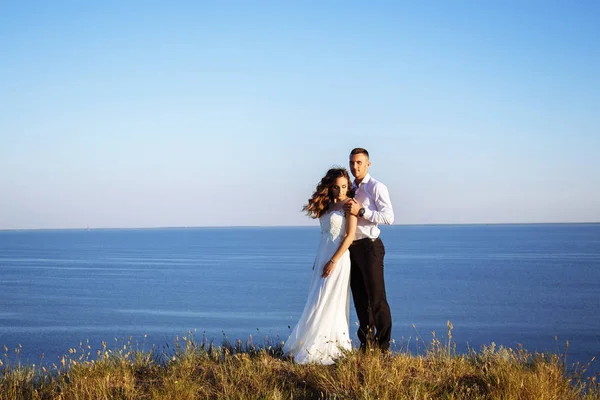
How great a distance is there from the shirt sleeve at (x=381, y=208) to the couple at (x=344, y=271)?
1 centimetres

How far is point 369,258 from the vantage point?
291 inches

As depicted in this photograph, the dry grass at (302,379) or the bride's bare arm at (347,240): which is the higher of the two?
the bride's bare arm at (347,240)

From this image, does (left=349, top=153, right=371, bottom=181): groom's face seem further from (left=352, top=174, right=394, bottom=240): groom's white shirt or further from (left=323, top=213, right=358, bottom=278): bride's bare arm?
(left=323, top=213, right=358, bottom=278): bride's bare arm

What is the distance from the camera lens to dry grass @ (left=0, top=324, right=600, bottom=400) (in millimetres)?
6090

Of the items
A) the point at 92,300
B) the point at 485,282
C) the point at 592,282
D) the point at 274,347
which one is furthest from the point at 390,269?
the point at 274,347

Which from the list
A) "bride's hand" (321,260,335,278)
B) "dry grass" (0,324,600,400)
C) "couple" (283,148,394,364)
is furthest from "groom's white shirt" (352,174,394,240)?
"dry grass" (0,324,600,400)

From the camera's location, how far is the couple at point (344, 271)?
24.2ft

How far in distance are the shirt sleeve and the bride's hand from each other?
0.68 m

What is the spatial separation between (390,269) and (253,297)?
1001 inches

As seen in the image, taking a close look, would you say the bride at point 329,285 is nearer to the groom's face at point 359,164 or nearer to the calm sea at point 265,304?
the groom's face at point 359,164

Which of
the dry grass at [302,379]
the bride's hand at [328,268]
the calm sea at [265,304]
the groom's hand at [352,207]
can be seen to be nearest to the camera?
the dry grass at [302,379]

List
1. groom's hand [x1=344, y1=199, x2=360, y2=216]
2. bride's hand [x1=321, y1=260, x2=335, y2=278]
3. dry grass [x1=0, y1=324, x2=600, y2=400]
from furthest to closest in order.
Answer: bride's hand [x1=321, y1=260, x2=335, y2=278]
groom's hand [x1=344, y1=199, x2=360, y2=216]
dry grass [x1=0, y1=324, x2=600, y2=400]

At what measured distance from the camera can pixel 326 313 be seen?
24.8ft

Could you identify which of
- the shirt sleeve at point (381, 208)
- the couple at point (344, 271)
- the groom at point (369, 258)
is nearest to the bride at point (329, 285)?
the couple at point (344, 271)
